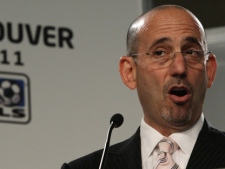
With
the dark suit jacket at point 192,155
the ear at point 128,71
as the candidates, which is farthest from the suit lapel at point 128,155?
the ear at point 128,71

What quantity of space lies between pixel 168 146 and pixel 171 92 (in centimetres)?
14

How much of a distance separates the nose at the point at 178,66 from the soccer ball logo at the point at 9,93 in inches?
47.8

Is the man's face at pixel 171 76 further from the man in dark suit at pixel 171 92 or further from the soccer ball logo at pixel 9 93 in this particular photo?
the soccer ball logo at pixel 9 93

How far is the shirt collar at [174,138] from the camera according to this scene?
2.40 metres

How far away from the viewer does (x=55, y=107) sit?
3611 mm

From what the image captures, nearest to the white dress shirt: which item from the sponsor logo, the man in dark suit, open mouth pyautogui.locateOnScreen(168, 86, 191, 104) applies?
the man in dark suit

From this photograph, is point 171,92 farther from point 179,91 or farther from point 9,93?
point 9,93

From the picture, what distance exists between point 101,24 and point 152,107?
54.6 inches

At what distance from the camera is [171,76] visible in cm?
235

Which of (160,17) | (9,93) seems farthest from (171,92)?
(9,93)

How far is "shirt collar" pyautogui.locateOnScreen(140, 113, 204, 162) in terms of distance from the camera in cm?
240

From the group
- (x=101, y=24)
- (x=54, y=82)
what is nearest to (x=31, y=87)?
(x=54, y=82)

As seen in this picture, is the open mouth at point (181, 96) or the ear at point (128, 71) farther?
the ear at point (128, 71)

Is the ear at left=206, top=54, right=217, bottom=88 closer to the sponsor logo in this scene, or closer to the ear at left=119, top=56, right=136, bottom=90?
the ear at left=119, top=56, right=136, bottom=90
